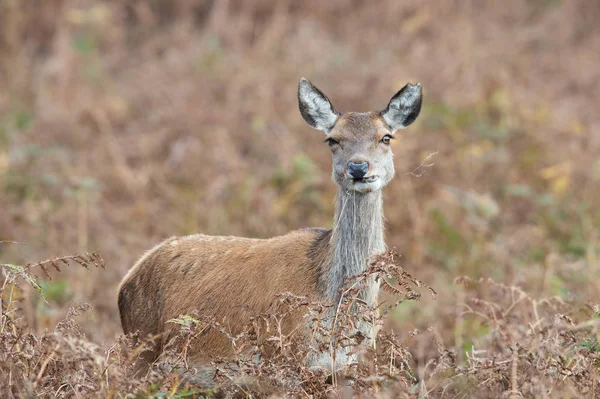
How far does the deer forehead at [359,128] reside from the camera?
21.6ft

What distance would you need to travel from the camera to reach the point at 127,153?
13477mm

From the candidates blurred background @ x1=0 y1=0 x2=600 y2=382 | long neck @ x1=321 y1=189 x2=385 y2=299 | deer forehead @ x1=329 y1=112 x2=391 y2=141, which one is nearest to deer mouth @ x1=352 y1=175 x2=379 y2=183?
long neck @ x1=321 y1=189 x2=385 y2=299

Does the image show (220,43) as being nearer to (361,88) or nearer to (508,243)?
(361,88)

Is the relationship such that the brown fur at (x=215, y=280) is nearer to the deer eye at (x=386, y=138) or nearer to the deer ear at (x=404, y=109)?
the deer eye at (x=386, y=138)

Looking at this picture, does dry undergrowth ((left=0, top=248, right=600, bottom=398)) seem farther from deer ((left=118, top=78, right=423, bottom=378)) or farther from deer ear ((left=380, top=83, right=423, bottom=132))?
deer ear ((left=380, top=83, right=423, bottom=132))

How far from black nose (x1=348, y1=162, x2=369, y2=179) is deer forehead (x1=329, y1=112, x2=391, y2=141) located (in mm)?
366

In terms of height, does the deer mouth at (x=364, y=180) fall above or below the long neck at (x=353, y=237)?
above

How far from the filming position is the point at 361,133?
6.59 meters

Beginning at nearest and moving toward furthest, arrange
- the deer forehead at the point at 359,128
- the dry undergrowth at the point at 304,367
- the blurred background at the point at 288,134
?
the dry undergrowth at the point at 304,367 → the deer forehead at the point at 359,128 → the blurred background at the point at 288,134

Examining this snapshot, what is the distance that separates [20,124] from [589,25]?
36.7 feet

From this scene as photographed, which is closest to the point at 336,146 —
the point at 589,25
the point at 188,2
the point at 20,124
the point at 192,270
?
the point at 192,270

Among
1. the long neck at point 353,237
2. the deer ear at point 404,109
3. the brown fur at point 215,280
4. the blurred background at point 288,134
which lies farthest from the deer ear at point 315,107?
the blurred background at point 288,134

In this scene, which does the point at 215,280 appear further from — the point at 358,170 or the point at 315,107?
the point at 315,107

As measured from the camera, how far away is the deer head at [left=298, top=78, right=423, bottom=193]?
6.32 metres
